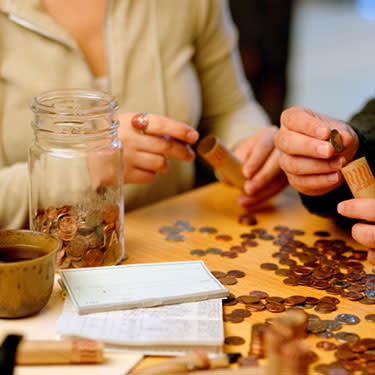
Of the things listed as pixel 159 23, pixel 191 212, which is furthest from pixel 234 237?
pixel 159 23

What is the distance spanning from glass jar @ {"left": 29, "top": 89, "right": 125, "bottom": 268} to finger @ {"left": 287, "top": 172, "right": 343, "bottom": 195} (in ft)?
1.21

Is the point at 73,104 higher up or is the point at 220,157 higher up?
the point at 73,104

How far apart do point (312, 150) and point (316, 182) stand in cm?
9

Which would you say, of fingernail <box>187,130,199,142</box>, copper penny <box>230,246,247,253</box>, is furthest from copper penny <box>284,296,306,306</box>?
fingernail <box>187,130,199,142</box>

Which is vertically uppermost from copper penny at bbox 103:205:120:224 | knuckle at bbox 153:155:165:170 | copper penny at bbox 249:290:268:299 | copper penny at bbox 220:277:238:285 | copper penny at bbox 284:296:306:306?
knuckle at bbox 153:155:165:170

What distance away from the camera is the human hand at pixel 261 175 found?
4.78ft

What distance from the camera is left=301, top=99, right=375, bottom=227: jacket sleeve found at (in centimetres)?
128

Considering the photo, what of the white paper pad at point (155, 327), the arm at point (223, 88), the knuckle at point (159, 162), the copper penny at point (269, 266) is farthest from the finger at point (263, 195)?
the white paper pad at point (155, 327)

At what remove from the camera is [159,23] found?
5.44 ft

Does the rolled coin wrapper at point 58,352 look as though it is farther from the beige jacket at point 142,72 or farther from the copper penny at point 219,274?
the beige jacket at point 142,72

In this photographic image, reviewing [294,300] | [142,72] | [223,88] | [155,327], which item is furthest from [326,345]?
[223,88]

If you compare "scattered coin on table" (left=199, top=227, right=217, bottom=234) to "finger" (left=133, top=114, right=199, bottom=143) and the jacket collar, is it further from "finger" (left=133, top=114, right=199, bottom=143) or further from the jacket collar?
the jacket collar

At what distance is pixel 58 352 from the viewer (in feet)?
2.57

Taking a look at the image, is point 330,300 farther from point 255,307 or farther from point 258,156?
point 258,156
